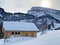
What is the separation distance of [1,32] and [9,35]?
5.64 m

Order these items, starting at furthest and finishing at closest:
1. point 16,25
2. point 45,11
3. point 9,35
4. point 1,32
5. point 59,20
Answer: point 45,11, point 59,20, point 1,32, point 16,25, point 9,35

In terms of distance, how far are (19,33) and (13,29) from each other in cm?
128

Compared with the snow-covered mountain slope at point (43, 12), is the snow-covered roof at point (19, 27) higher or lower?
lower

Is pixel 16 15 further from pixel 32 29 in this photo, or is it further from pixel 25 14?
pixel 32 29

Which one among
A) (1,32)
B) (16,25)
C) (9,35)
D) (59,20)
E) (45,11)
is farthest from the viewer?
(45,11)

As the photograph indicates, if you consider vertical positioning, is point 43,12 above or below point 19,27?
above

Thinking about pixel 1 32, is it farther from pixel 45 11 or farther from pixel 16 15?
pixel 45 11

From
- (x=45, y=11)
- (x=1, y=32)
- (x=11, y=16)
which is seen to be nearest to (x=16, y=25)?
(x=1, y=32)

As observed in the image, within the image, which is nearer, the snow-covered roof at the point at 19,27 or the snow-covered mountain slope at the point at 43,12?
the snow-covered roof at the point at 19,27

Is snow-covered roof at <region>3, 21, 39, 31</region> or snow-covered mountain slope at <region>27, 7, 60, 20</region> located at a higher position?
snow-covered mountain slope at <region>27, 7, 60, 20</region>

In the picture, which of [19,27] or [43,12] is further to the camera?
[43,12]

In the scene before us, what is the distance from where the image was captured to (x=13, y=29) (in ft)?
90.7

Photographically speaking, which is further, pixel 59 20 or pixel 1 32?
pixel 59 20

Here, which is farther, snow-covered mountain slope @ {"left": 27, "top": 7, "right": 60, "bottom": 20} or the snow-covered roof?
snow-covered mountain slope @ {"left": 27, "top": 7, "right": 60, "bottom": 20}
